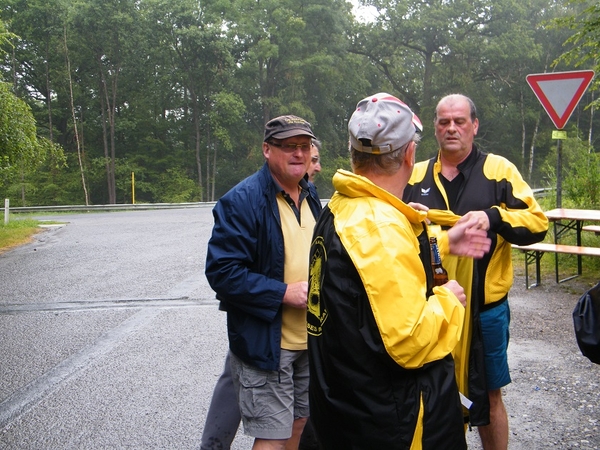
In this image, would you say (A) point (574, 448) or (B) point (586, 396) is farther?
(B) point (586, 396)

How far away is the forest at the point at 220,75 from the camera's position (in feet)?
129

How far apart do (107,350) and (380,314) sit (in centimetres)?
481

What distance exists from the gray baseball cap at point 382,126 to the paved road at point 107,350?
2.62 metres

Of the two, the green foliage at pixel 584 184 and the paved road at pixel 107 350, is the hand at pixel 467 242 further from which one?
the green foliage at pixel 584 184

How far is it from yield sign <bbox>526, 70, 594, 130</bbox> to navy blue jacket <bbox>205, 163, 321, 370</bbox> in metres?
7.02

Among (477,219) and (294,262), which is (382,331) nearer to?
(477,219)

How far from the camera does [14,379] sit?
209 inches

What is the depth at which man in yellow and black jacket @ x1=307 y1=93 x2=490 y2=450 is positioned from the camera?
1.85m

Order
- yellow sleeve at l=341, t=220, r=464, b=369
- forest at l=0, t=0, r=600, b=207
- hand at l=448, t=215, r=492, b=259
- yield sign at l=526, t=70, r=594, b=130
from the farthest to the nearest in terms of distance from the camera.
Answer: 1. forest at l=0, t=0, r=600, b=207
2. yield sign at l=526, t=70, r=594, b=130
3. hand at l=448, t=215, r=492, b=259
4. yellow sleeve at l=341, t=220, r=464, b=369

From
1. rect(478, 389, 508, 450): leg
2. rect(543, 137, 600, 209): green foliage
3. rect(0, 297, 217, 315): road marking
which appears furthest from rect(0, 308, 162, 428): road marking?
rect(543, 137, 600, 209): green foliage

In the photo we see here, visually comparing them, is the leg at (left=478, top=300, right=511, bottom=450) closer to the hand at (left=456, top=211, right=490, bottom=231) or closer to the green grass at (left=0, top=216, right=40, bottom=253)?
the hand at (left=456, top=211, right=490, bottom=231)

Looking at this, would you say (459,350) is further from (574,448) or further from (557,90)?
(557,90)

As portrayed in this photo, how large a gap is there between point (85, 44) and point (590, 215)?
3788cm

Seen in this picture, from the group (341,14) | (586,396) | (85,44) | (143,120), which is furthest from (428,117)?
(586,396)
